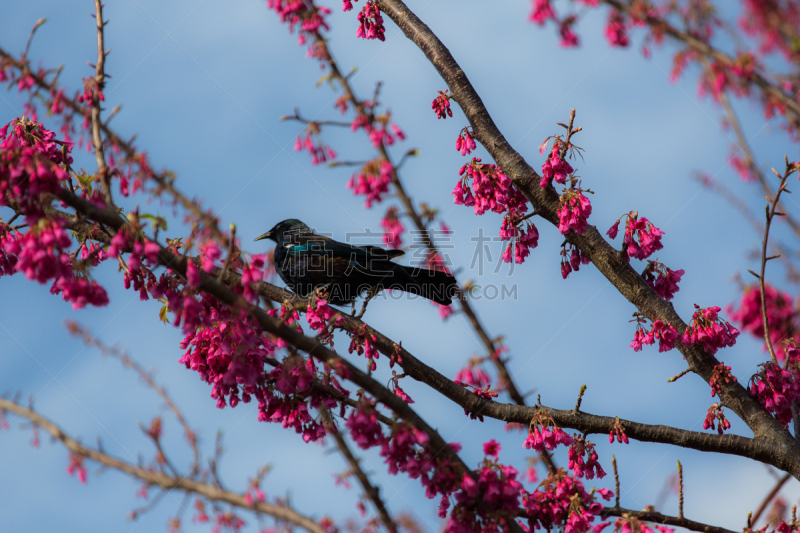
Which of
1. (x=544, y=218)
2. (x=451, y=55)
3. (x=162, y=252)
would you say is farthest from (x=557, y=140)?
(x=162, y=252)

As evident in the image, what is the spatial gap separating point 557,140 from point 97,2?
257cm

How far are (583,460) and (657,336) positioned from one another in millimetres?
904

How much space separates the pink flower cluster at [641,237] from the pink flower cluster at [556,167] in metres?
0.50

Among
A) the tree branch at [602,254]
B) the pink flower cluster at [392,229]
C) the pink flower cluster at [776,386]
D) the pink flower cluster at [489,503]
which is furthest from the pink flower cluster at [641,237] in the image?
the pink flower cluster at [489,503]

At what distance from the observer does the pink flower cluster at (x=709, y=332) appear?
3.50m

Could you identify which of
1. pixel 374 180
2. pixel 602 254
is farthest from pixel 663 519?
pixel 374 180

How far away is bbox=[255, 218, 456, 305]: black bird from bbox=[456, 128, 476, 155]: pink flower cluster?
1180 mm

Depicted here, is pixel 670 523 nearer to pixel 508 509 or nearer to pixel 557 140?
pixel 508 509

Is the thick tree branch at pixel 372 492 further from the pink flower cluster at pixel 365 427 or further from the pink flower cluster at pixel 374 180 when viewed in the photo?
the pink flower cluster at pixel 374 180

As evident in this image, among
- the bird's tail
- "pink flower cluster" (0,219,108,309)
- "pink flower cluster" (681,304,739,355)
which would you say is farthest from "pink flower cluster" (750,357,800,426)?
"pink flower cluster" (0,219,108,309)

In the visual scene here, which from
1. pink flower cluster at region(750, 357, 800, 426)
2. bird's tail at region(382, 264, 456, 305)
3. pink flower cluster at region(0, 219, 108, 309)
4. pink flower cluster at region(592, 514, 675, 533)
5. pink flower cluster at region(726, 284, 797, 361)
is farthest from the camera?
bird's tail at region(382, 264, 456, 305)

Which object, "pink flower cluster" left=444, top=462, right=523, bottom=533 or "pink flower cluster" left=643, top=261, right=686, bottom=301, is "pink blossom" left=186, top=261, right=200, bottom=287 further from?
→ "pink flower cluster" left=643, top=261, right=686, bottom=301

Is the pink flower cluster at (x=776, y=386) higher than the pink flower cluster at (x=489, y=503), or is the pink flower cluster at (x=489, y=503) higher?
the pink flower cluster at (x=776, y=386)

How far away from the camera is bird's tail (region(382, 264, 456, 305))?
4.84 m
